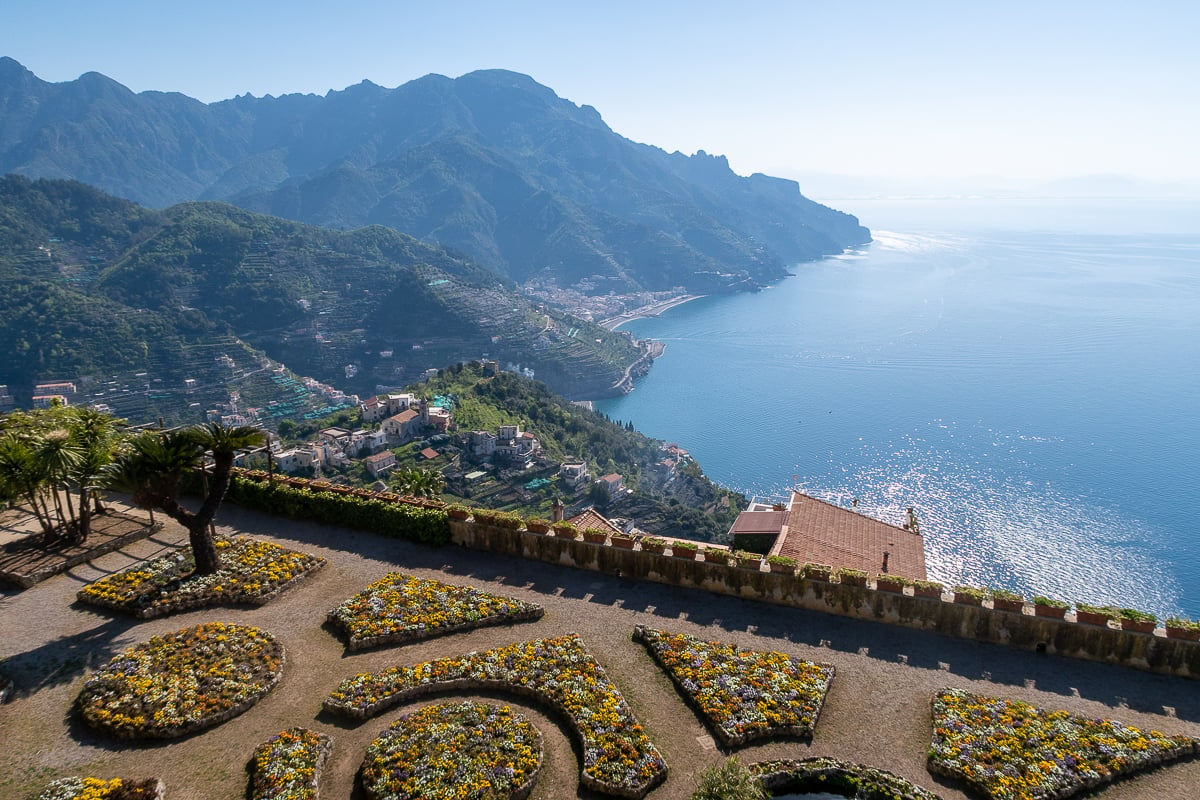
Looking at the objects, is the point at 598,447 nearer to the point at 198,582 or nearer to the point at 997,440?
the point at 997,440

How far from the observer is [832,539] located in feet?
87.8

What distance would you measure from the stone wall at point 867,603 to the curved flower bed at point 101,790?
11733 millimetres

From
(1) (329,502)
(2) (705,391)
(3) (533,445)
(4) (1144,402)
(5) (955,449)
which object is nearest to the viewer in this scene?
(1) (329,502)

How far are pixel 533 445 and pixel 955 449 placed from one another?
76.4 metres

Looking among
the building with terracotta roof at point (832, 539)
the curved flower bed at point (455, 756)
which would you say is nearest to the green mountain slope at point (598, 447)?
the building with terracotta roof at point (832, 539)

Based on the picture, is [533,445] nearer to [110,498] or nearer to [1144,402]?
[110,498]

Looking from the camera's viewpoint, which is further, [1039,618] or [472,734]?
[1039,618]

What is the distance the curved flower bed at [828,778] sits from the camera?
1433 cm

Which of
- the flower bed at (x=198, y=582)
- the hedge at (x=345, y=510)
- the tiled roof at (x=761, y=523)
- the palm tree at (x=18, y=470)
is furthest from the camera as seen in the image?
the tiled roof at (x=761, y=523)

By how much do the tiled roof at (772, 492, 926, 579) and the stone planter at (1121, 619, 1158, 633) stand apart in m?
7.12

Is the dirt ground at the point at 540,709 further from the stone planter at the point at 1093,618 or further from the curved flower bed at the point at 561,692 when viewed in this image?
the stone planter at the point at 1093,618

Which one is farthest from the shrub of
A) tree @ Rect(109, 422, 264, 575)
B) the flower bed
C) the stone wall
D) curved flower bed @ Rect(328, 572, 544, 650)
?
tree @ Rect(109, 422, 264, 575)

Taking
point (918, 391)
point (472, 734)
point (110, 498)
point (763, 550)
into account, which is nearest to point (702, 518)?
point (763, 550)

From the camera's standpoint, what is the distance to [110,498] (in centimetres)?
2894
